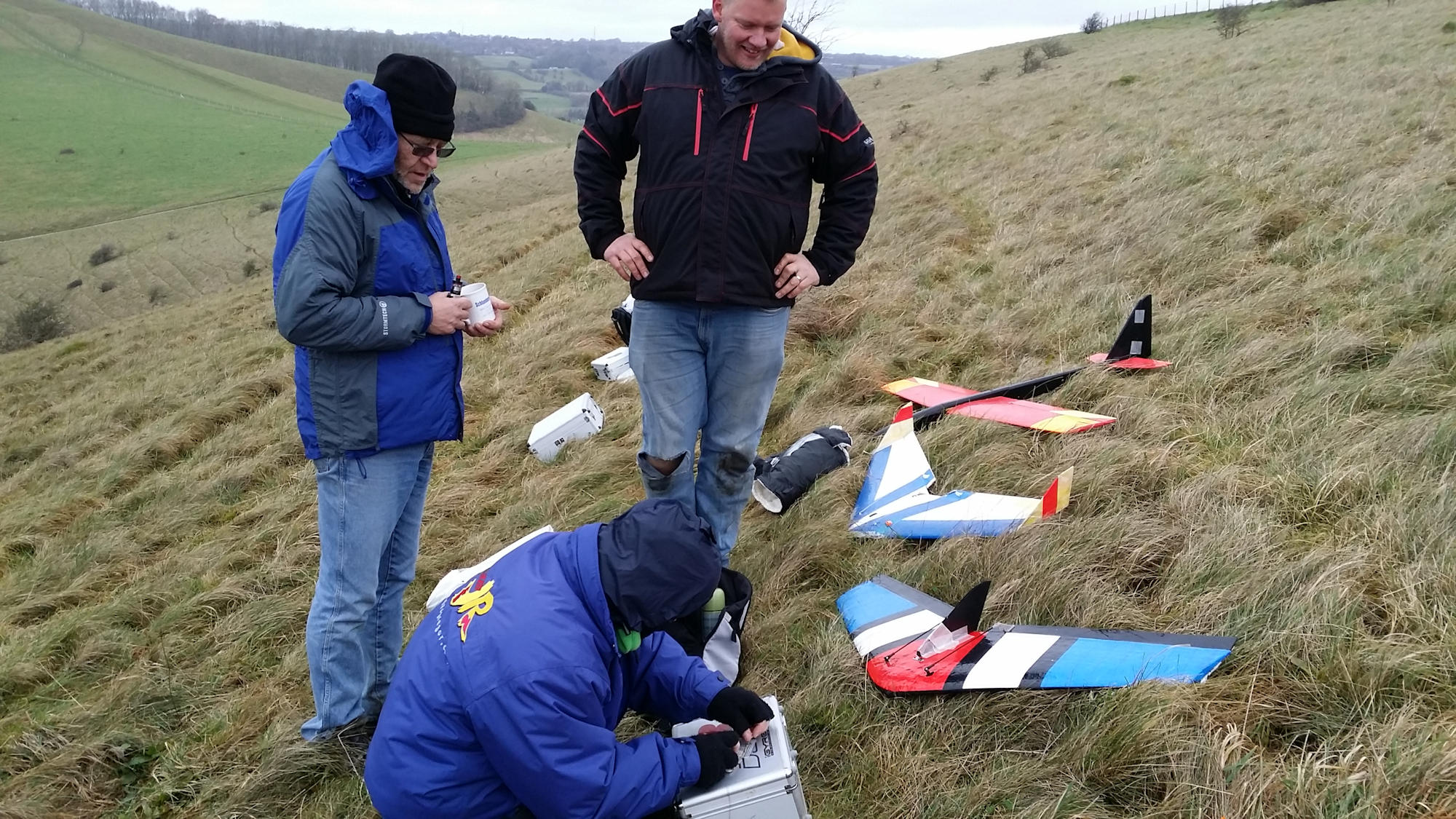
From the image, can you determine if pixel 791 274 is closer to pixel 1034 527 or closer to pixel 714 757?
pixel 1034 527

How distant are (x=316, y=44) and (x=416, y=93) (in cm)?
15249

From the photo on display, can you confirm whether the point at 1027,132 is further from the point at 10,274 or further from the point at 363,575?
the point at 10,274

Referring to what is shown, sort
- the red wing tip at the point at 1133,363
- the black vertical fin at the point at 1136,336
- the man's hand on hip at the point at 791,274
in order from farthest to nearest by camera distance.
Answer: the black vertical fin at the point at 1136,336
the red wing tip at the point at 1133,363
the man's hand on hip at the point at 791,274

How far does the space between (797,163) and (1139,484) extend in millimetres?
2104

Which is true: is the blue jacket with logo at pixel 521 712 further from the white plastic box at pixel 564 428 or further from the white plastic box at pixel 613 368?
the white plastic box at pixel 613 368

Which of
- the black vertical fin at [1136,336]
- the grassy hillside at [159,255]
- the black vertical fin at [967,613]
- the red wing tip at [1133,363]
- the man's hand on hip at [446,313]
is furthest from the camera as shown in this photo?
the grassy hillside at [159,255]

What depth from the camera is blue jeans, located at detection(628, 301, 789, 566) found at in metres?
3.01

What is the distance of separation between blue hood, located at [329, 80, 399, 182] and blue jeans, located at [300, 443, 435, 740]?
89cm

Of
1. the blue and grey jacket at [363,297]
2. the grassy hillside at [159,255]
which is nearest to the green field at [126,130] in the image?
the grassy hillside at [159,255]

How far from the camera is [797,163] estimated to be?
2.87 meters

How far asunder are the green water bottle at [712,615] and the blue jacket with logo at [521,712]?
0.36m

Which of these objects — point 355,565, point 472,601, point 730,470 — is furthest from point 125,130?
point 472,601

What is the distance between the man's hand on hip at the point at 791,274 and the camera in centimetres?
294

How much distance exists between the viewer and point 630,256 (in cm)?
294
